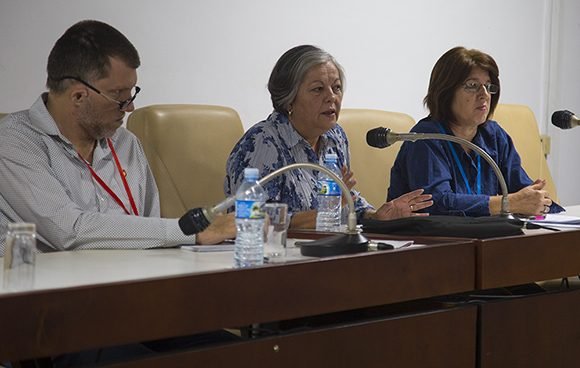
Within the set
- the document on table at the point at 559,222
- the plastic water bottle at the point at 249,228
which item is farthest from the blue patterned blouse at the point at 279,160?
the plastic water bottle at the point at 249,228

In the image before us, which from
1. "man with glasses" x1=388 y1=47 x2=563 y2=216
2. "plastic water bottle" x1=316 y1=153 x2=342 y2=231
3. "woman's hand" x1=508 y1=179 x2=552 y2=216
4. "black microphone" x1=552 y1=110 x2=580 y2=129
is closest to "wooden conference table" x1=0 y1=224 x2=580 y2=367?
"plastic water bottle" x1=316 y1=153 x2=342 y2=231

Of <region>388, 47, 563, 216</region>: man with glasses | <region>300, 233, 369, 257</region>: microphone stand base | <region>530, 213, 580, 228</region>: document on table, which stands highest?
<region>388, 47, 563, 216</region>: man with glasses

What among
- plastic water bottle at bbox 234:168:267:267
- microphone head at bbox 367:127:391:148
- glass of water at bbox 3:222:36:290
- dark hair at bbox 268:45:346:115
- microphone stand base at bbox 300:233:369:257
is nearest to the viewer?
glass of water at bbox 3:222:36:290

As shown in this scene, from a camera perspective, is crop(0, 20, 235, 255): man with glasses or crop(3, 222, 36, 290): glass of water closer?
crop(3, 222, 36, 290): glass of water

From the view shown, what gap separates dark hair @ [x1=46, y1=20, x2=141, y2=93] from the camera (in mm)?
2586

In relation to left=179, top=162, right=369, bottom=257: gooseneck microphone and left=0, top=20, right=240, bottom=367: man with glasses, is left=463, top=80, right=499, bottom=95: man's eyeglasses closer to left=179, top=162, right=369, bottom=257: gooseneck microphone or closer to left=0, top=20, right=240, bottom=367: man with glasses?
left=0, top=20, right=240, bottom=367: man with glasses

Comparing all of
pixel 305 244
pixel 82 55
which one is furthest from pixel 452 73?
pixel 305 244

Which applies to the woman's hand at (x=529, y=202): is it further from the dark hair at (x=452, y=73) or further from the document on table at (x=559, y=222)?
the dark hair at (x=452, y=73)

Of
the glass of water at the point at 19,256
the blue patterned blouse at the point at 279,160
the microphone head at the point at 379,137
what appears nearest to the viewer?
the glass of water at the point at 19,256

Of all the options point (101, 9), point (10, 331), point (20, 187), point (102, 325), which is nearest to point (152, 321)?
point (102, 325)

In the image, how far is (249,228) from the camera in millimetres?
1959

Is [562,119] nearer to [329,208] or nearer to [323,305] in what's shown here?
[329,208]

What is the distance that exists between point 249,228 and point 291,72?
1500 millimetres

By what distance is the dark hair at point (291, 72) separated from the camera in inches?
132
